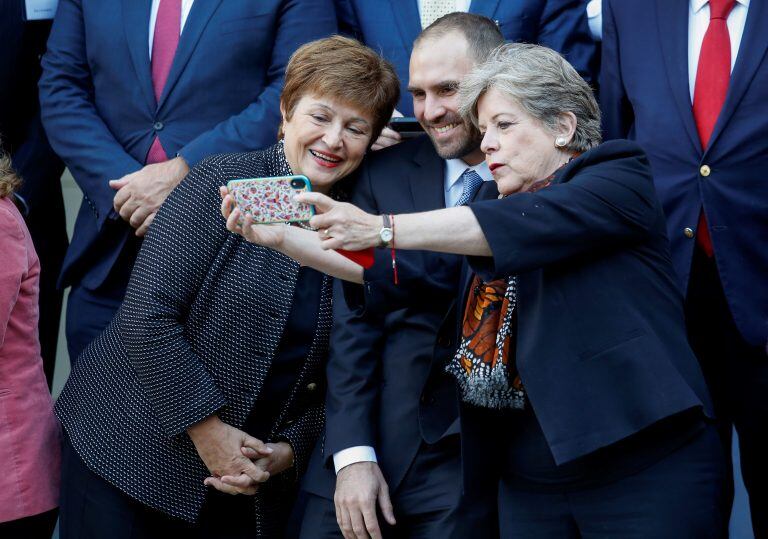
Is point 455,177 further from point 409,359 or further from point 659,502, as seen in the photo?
point 659,502

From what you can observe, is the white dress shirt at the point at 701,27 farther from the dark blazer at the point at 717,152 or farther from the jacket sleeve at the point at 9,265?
the jacket sleeve at the point at 9,265

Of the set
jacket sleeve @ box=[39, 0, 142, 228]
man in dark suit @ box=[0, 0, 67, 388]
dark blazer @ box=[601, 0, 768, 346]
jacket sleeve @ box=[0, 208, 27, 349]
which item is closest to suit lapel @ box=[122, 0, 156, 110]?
jacket sleeve @ box=[39, 0, 142, 228]

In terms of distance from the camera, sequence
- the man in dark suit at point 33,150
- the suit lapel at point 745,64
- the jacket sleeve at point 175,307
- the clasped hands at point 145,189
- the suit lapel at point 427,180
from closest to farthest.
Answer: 1. the jacket sleeve at point 175,307
2. the suit lapel at point 427,180
3. the suit lapel at point 745,64
4. the clasped hands at point 145,189
5. the man in dark suit at point 33,150

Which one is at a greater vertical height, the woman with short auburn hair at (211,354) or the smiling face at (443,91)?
the smiling face at (443,91)

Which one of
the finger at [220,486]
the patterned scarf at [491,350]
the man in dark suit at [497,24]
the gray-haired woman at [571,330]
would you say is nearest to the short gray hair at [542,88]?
the gray-haired woman at [571,330]

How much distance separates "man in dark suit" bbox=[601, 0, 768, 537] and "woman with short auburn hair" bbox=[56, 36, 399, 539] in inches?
31.5

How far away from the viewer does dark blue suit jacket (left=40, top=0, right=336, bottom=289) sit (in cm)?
395

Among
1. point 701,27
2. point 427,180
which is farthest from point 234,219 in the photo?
point 701,27

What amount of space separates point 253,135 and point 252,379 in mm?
886

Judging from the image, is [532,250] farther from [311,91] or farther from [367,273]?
[311,91]

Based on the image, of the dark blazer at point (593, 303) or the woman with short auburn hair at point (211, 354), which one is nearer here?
the dark blazer at point (593, 303)

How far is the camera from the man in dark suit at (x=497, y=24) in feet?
12.7

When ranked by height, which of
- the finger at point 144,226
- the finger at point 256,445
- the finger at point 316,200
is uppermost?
the finger at point 316,200

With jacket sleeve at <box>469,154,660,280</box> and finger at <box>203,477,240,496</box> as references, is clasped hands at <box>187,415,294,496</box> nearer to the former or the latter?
finger at <box>203,477,240,496</box>
